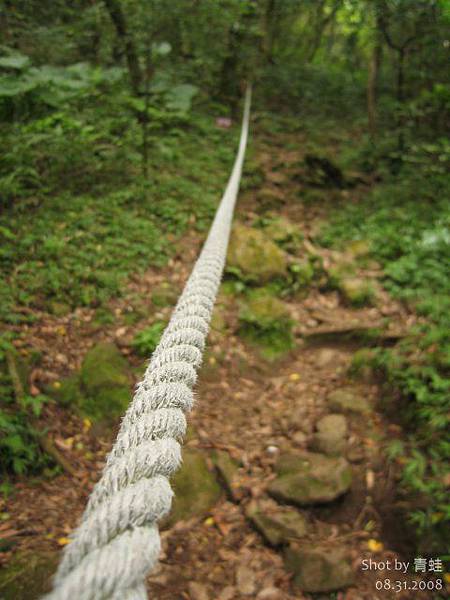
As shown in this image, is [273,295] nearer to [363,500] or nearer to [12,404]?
[363,500]

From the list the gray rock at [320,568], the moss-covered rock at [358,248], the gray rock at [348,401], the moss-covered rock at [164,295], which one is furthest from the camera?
the moss-covered rock at [358,248]

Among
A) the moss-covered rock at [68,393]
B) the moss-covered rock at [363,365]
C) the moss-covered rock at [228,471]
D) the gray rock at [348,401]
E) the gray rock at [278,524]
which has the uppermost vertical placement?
the moss-covered rock at [68,393]

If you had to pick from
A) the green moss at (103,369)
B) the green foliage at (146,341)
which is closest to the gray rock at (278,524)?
the green moss at (103,369)

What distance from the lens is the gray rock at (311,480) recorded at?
2.16 m

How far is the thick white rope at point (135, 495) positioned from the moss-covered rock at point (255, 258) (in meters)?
2.76

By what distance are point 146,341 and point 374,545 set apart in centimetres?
163

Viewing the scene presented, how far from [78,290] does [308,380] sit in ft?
5.40

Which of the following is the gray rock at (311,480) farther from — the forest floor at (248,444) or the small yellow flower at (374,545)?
the small yellow flower at (374,545)

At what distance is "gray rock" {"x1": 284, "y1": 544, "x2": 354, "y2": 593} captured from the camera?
182cm

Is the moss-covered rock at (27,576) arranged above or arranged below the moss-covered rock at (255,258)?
below

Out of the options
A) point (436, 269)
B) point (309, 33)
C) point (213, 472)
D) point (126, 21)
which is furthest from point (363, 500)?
point (309, 33)

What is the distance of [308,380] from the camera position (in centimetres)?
298

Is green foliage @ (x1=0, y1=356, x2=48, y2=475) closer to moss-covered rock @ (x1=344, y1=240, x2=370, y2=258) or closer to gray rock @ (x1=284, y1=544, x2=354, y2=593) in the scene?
gray rock @ (x1=284, y1=544, x2=354, y2=593)

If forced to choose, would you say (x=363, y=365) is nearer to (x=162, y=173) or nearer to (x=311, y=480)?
(x=311, y=480)
